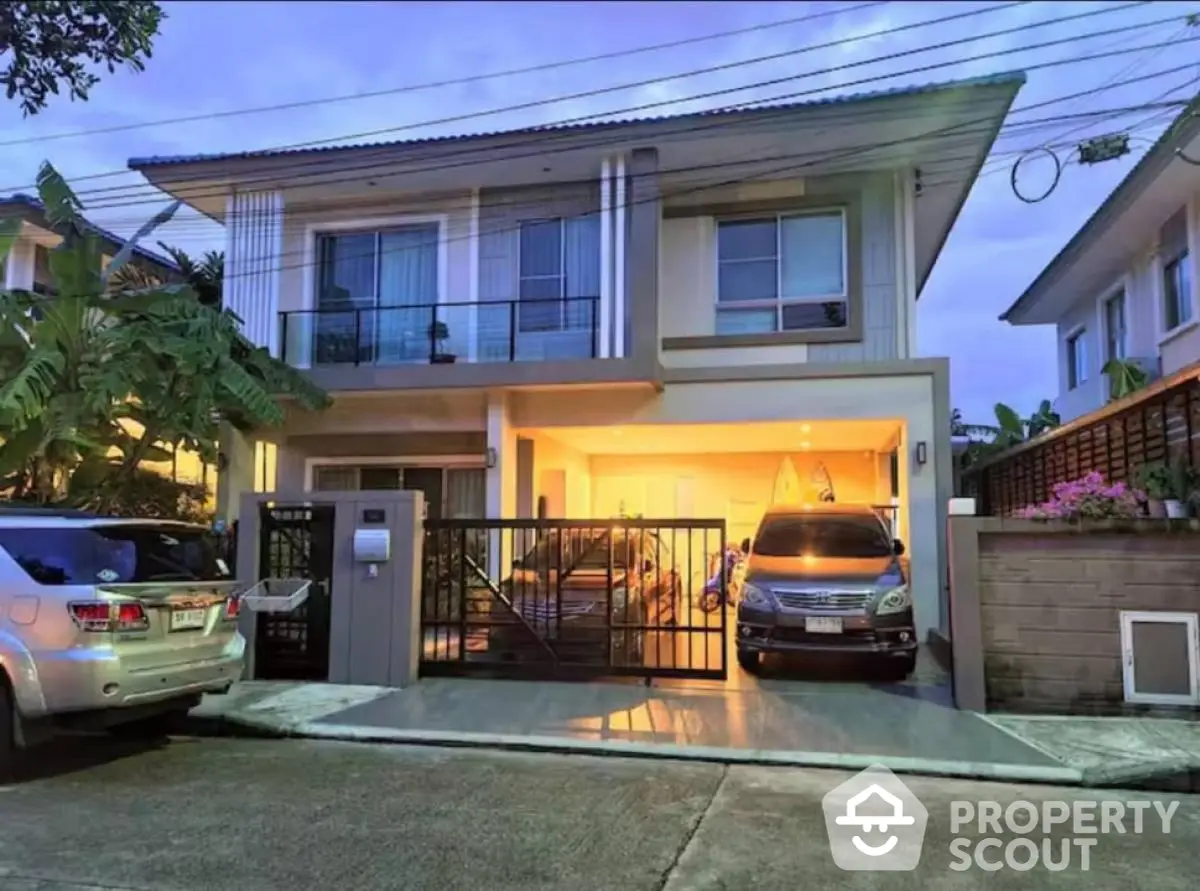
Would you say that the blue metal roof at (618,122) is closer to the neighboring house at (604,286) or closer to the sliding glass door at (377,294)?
the neighboring house at (604,286)

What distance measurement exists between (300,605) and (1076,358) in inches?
702

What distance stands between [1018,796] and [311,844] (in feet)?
14.5

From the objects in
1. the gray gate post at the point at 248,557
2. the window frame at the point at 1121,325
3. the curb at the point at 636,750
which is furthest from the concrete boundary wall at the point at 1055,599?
the window frame at the point at 1121,325

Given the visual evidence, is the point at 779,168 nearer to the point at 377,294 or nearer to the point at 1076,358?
the point at 377,294

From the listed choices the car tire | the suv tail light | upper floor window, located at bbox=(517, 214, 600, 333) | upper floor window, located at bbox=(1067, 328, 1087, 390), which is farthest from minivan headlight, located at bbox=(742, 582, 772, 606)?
upper floor window, located at bbox=(1067, 328, 1087, 390)

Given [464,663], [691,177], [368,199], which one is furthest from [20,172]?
[691,177]

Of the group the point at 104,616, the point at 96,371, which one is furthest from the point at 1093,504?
the point at 96,371

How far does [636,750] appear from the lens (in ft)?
22.9

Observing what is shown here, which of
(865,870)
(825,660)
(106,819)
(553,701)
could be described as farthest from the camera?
(825,660)

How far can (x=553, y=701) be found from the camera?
866cm

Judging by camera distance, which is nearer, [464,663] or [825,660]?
[464,663]

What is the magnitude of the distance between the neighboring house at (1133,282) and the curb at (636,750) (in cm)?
823

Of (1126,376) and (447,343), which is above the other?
(447,343)

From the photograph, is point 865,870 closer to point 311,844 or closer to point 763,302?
point 311,844
